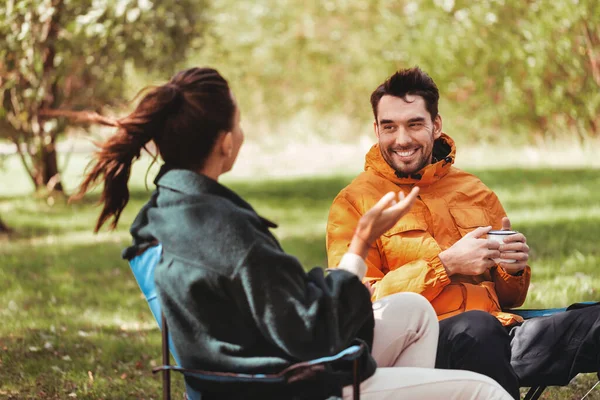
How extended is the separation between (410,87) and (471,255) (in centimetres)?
77

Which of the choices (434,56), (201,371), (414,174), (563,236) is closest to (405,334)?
(201,371)

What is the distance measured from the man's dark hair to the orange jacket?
23 cm

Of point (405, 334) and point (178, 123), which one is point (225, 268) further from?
point (405, 334)

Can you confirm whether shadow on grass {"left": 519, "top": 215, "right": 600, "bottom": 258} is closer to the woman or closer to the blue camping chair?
the woman

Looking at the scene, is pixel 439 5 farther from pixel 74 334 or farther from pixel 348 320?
pixel 348 320

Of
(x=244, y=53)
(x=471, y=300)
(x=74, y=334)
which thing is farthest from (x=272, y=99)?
(x=471, y=300)

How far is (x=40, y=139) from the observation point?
1255 centimetres

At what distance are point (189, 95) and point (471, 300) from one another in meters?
1.52

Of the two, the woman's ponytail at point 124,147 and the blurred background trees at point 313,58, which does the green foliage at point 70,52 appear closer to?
the blurred background trees at point 313,58

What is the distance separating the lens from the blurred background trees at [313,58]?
11766 mm

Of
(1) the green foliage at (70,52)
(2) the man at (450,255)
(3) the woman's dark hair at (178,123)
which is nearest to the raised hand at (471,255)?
(2) the man at (450,255)

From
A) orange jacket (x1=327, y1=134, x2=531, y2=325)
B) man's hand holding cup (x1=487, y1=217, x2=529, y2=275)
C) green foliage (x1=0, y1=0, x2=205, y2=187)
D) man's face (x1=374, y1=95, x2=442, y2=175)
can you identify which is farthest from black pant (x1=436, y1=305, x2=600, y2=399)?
green foliage (x1=0, y1=0, x2=205, y2=187)

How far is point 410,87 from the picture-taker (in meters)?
3.73

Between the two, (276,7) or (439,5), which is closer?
(439,5)
